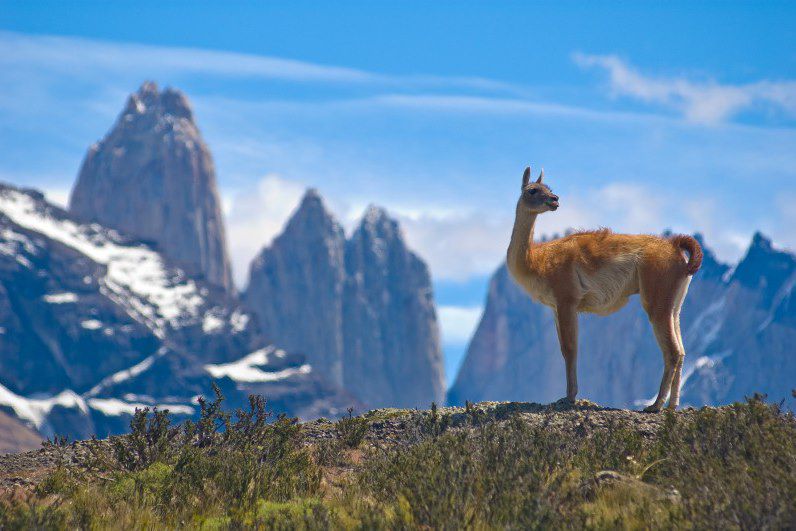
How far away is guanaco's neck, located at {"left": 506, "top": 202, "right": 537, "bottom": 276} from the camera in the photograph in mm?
19578

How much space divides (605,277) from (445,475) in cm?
715

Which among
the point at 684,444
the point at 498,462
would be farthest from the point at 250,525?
the point at 684,444

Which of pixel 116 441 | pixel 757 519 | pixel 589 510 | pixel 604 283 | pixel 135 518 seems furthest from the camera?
pixel 604 283

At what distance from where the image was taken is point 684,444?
48.9 feet

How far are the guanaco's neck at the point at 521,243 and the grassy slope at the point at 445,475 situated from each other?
2.47 metres

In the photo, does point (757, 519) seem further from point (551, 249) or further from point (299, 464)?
point (551, 249)

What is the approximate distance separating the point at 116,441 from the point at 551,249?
7.83 metres

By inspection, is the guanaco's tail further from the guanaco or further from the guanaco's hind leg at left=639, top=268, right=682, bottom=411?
the guanaco's hind leg at left=639, top=268, right=682, bottom=411

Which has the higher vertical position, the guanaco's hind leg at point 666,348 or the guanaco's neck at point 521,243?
the guanaco's neck at point 521,243

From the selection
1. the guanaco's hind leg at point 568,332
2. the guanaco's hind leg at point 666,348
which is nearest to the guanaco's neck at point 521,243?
the guanaco's hind leg at point 568,332

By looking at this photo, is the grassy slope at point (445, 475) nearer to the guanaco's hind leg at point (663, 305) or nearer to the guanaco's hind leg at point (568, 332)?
the guanaco's hind leg at point (568, 332)

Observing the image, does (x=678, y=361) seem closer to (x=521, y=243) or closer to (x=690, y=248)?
(x=690, y=248)

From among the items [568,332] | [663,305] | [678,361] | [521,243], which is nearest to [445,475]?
[568,332]

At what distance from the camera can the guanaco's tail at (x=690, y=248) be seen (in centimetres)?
1953
